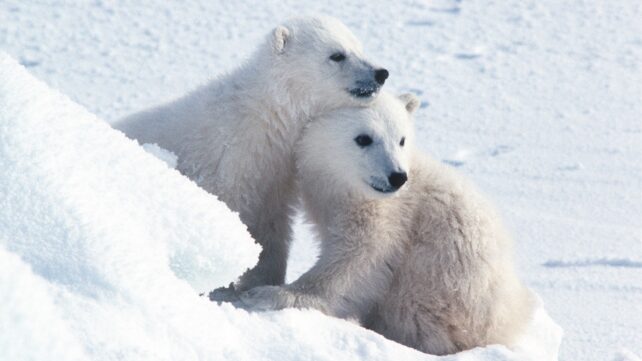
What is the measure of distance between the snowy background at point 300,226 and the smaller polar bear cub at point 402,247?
0.50 m

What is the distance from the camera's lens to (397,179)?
3598 millimetres

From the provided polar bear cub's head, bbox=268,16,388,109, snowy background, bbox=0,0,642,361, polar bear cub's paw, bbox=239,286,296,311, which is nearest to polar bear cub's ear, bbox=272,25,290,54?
polar bear cub's head, bbox=268,16,388,109

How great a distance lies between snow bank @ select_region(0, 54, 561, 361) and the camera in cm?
214

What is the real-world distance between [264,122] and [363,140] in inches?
14.3

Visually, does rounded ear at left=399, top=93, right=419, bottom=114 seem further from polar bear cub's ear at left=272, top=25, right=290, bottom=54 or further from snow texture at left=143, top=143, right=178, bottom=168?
snow texture at left=143, top=143, right=178, bottom=168

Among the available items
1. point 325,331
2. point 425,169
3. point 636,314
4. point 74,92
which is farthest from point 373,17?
point 325,331

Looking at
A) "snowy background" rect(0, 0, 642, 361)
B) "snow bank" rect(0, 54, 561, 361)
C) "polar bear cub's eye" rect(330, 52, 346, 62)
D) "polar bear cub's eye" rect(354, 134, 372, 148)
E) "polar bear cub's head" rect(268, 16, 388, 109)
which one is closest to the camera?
"snow bank" rect(0, 54, 561, 361)

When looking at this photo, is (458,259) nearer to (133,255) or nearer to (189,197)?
(189,197)

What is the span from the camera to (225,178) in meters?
3.76

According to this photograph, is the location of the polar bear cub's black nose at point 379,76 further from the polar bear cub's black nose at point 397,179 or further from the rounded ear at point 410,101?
the polar bear cub's black nose at point 397,179

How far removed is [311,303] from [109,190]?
105cm

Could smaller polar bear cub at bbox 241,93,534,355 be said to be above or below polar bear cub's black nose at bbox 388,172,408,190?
below

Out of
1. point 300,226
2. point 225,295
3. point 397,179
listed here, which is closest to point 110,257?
Result: point 225,295

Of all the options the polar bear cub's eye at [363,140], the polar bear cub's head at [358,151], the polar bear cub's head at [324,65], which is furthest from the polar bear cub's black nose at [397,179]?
the polar bear cub's head at [324,65]
